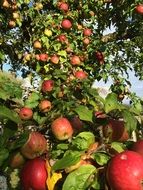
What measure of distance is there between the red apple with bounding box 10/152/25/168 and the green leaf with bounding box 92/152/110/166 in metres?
A: 0.26

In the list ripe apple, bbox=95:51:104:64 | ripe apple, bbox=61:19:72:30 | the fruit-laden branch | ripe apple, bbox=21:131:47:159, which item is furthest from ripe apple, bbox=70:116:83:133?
the fruit-laden branch

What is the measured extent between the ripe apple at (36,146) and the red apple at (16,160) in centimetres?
1

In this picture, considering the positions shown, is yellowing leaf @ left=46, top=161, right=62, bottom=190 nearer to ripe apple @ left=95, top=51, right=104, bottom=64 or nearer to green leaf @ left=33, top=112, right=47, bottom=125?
green leaf @ left=33, top=112, right=47, bottom=125

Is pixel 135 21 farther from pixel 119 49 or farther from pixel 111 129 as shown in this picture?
pixel 111 129

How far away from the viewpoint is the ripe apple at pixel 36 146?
5.02 feet

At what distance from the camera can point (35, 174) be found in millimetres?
1479

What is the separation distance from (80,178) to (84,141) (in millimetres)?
130

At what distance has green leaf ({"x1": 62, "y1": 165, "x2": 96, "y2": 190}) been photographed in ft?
4.51

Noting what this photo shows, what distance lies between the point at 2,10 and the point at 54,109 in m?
4.47

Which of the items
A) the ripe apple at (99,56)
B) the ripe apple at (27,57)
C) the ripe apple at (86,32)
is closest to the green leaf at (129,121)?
the ripe apple at (27,57)

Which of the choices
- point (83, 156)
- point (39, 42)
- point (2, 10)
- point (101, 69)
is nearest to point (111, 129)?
point (83, 156)

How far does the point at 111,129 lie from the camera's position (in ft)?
5.25

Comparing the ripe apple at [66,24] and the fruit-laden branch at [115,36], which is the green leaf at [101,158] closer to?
Result: the ripe apple at [66,24]

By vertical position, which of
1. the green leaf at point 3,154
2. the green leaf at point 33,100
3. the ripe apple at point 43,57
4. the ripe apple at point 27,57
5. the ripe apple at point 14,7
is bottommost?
the green leaf at point 3,154
